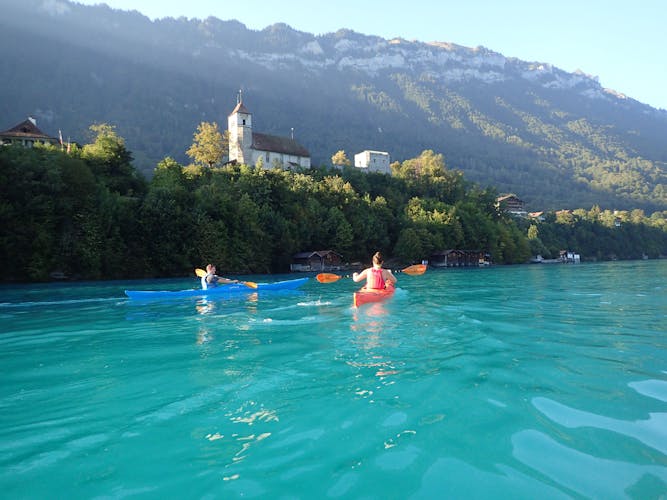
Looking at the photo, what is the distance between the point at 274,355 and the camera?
9125mm

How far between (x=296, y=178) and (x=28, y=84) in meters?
142

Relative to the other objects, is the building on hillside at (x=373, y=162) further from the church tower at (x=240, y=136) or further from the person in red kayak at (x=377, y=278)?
the person in red kayak at (x=377, y=278)

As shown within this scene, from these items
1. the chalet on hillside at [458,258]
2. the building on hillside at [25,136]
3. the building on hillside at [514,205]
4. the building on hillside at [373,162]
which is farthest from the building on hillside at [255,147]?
the building on hillside at [514,205]

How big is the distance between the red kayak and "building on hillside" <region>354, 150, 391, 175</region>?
89.5 m

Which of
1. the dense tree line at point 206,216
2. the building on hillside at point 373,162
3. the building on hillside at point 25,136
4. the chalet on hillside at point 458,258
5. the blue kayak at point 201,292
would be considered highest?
the building on hillside at point 373,162

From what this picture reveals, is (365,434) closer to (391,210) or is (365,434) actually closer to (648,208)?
(391,210)

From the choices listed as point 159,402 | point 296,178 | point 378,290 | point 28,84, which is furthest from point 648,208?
point 28,84

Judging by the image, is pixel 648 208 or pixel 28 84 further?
pixel 648 208

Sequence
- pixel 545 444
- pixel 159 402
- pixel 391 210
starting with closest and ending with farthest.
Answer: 1. pixel 545 444
2. pixel 159 402
3. pixel 391 210

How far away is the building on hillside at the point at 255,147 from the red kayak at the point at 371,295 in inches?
2424

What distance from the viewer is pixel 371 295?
1606 centimetres

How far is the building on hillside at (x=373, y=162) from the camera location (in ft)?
348

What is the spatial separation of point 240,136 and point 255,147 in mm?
3641

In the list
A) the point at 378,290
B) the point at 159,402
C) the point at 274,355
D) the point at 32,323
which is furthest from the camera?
the point at 378,290
